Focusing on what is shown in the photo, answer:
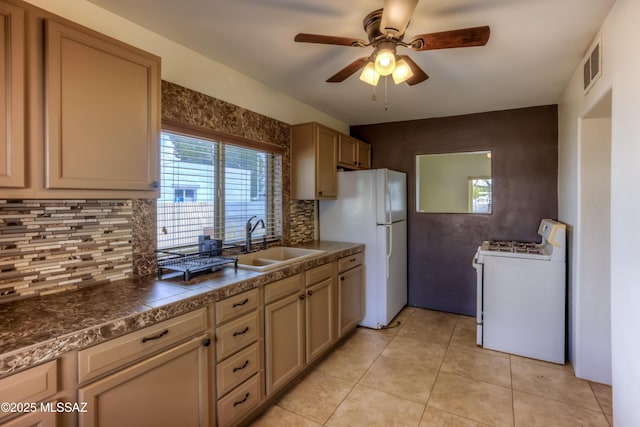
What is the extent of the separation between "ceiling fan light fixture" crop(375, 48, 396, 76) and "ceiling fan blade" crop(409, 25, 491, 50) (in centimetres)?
12

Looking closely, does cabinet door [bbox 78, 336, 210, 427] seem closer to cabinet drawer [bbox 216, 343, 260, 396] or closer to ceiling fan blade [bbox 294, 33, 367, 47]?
cabinet drawer [bbox 216, 343, 260, 396]

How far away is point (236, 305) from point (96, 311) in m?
0.66

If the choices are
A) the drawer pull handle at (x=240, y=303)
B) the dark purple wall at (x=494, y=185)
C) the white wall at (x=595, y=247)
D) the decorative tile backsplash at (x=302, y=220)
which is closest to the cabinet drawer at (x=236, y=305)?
the drawer pull handle at (x=240, y=303)

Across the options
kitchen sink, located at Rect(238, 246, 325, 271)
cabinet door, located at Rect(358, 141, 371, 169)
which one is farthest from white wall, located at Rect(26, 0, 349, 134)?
kitchen sink, located at Rect(238, 246, 325, 271)

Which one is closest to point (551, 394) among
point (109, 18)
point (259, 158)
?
point (259, 158)

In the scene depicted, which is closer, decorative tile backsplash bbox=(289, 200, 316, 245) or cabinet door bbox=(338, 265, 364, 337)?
cabinet door bbox=(338, 265, 364, 337)

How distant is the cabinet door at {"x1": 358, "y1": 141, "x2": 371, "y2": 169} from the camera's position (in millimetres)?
3912

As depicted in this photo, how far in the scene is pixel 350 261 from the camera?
308 cm

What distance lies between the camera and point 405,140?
4.00 m

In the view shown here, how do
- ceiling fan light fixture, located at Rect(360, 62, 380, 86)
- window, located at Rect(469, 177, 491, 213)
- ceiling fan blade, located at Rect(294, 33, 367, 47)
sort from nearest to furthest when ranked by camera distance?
ceiling fan blade, located at Rect(294, 33, 367, 47) < ceiling fan light fixture, located at Rect(360, 62, 380, 86) < window, located at Rect(469, 177, 491, 213)

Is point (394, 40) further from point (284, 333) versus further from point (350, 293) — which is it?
point (350, 293)

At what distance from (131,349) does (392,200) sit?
2.70 m

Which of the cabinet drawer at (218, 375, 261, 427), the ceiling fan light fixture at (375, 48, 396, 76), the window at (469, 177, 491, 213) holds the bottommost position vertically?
the cabinet drawer at (218, 375, 261, 427)

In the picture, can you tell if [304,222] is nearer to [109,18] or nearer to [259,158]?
[259,158]
